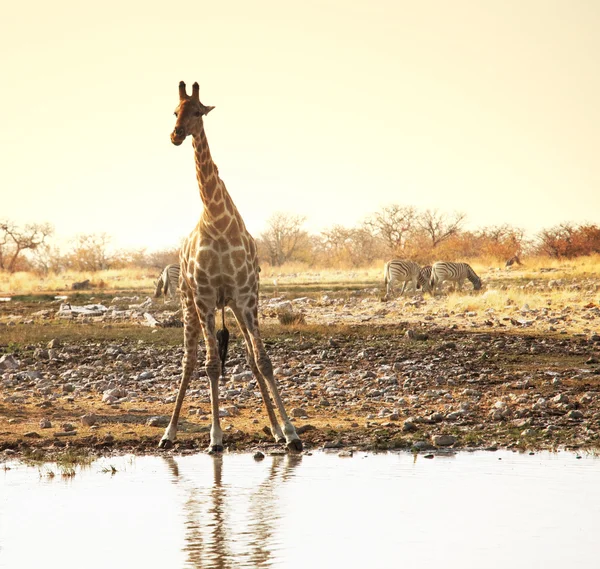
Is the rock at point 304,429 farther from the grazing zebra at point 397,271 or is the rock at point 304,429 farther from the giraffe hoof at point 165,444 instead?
the grazing zebra at point 397,271

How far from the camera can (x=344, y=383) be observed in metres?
13.5

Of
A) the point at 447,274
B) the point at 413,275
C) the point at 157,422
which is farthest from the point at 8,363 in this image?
the point at 413,275

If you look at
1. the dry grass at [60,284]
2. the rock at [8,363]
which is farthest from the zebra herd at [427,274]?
the rock at [8,363]

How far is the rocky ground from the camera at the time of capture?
1012 cm

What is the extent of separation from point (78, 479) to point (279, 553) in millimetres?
2937

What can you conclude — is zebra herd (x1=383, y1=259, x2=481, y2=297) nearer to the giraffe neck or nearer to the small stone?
the giraffe neck

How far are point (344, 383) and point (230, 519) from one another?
656 centimetres

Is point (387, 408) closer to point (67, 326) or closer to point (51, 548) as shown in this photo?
point (51, 548)

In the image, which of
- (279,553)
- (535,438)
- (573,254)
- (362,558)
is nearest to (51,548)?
(279,553)

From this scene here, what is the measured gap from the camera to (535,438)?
383 inches

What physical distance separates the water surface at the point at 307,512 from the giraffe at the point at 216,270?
2.12ft

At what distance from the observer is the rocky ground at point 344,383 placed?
398 inches

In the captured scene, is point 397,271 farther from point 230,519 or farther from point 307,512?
point 230,519

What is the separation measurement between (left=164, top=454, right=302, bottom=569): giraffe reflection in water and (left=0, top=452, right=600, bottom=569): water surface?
14 mm
